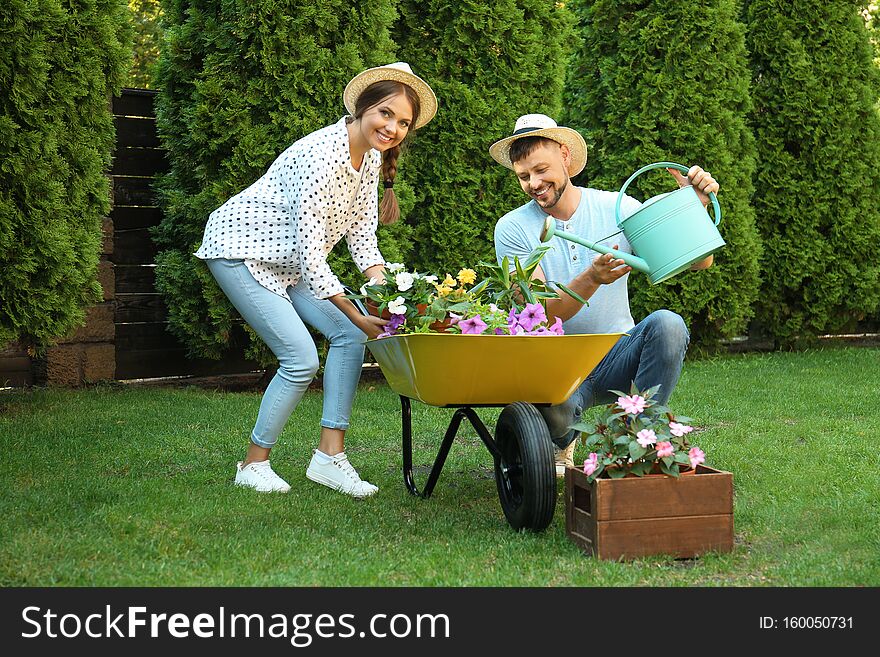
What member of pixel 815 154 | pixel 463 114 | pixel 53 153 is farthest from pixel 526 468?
pixel 815 154

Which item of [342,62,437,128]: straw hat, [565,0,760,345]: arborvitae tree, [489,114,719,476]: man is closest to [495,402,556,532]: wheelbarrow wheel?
[489,114,719,476]: man

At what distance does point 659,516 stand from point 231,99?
3.29 metres

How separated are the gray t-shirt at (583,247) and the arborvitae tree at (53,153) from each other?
217 cm

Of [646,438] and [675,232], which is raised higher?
[675,232]

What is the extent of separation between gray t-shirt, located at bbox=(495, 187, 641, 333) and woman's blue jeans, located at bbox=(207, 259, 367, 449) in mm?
572

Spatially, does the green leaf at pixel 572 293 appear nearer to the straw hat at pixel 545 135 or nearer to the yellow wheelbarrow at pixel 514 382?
the yellow wheelbarrow at pixel 514 382

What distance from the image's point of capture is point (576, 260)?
10.0 ft

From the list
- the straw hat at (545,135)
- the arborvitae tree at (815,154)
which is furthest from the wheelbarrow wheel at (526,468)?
the arborvitae tree at (815,154)

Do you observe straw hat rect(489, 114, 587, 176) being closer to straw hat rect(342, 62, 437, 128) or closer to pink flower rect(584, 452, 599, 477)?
straw hat rect(342, 62, 437, 128)

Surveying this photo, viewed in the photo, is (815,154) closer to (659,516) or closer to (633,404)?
(633,404)

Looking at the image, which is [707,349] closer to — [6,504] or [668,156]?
[668,156]

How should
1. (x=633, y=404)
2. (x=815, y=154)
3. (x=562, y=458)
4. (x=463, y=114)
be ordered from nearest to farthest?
(x=633, y=404) < (x=562, y=458) < (x=463, y=114) < (x=815, y=154)

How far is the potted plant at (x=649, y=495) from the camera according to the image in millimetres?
2250

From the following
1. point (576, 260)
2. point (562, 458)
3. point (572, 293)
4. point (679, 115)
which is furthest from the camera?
point (679, 115)
